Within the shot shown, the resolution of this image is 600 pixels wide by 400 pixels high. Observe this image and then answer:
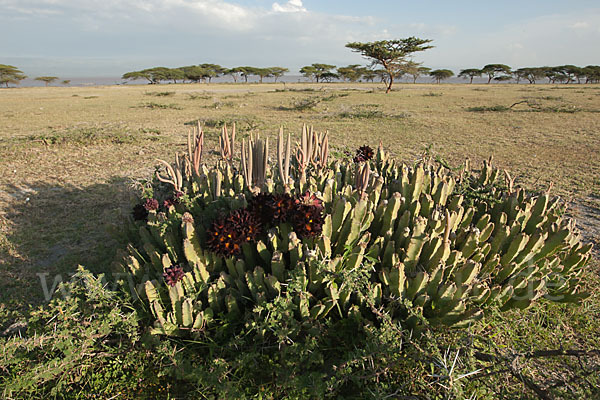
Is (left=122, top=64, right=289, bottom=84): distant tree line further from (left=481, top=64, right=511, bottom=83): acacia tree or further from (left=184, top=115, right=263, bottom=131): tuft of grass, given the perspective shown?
(left=184, top=115, right=263, bottom=131): tuft of grass

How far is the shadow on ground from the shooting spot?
2.91 m

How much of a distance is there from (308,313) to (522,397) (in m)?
1.21

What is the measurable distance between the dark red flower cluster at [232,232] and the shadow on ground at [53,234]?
130 cm

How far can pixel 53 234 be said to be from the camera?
3832 mm

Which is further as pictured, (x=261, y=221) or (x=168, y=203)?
A: (x=168, y=203)

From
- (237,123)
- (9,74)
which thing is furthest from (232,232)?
(9,74)

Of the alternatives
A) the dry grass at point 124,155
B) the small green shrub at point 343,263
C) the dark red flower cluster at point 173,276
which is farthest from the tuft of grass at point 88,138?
the dark red flower cluster at point 173,276

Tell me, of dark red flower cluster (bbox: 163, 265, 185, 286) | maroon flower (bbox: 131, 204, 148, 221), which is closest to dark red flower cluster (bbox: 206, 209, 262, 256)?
dark red flower cluster (bbox: 163, 265, 185, 286)

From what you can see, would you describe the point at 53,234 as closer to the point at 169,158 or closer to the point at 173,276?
the point at 173,276

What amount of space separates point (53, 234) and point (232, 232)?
299 centimetres

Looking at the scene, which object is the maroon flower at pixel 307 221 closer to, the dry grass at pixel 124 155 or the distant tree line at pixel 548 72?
the dry grass at pixel 124 155

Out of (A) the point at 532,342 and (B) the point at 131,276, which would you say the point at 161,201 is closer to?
(B) the point at 131,276

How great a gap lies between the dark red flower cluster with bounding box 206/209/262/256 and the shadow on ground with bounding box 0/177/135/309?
1.30m

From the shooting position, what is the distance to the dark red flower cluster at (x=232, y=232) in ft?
6.77
